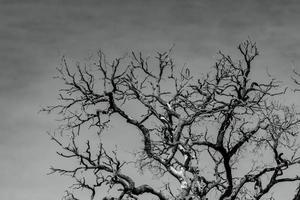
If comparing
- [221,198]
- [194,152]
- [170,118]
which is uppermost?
[170,118]

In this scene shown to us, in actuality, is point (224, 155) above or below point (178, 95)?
below

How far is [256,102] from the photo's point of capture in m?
17.6

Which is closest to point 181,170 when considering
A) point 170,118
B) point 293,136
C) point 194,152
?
point 194,152

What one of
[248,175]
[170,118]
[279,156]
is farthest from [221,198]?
[170,118]

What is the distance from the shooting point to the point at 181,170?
17.5 meters

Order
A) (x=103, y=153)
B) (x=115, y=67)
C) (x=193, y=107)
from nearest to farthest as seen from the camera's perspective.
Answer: (x=103, y=153) → (x=115, y=67) → (x=193, y=107)

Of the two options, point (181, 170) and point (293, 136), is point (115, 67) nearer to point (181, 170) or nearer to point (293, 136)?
point (181, 170)

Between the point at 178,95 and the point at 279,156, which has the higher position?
the point at 178,95

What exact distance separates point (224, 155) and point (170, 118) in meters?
2.53

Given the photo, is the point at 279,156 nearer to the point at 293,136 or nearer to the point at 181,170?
the point at 293,136

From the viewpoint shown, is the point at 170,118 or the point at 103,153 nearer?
the point at 103,153

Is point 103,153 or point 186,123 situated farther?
point 186,123

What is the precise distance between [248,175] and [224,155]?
2.90 ft

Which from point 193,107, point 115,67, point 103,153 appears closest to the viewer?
point 103,153
